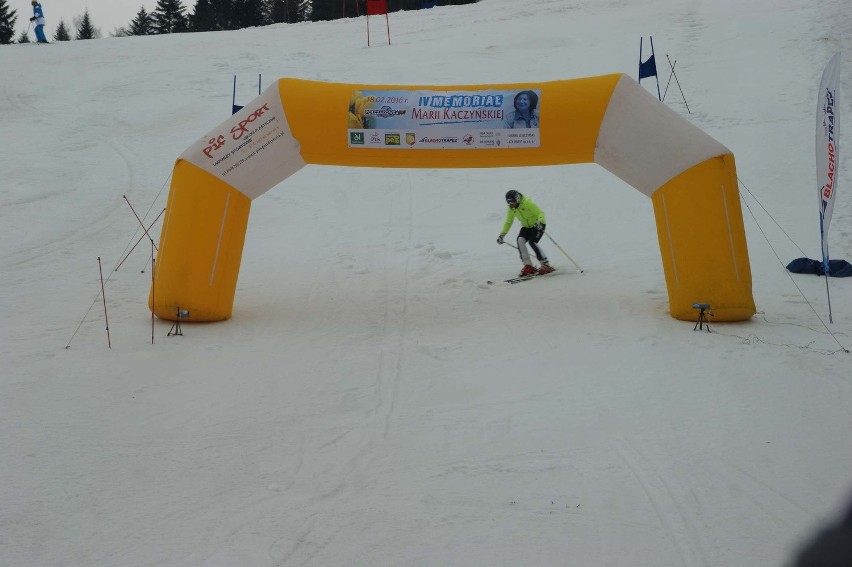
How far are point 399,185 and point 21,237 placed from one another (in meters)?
7.32

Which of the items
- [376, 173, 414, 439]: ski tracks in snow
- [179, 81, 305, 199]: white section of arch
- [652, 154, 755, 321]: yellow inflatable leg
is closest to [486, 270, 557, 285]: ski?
[376, 173, 414, 439]: ski tracks in snow

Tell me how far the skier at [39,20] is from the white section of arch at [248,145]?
21750 mm

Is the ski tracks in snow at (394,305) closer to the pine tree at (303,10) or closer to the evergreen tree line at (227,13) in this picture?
the evergreen tree line at (227,13)

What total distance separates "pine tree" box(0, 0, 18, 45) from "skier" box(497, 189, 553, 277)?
125 feet

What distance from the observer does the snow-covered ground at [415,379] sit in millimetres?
5668

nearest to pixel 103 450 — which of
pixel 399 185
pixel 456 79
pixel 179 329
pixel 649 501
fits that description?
pixel 179 329

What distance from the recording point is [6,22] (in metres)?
43.2

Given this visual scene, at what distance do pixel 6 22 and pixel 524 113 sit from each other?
41.2m

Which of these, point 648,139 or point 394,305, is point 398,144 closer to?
point 394,305

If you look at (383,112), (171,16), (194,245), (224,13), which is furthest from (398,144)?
(171,16)

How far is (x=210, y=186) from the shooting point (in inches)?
411

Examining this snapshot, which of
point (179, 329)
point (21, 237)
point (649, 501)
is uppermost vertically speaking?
point (21, 237)

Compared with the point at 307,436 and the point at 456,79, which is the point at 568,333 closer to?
the point at 307,436

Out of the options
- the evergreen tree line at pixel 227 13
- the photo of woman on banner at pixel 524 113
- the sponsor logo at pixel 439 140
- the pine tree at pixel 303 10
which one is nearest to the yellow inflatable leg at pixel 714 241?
the photo of woman on banner at pixel 524 113
